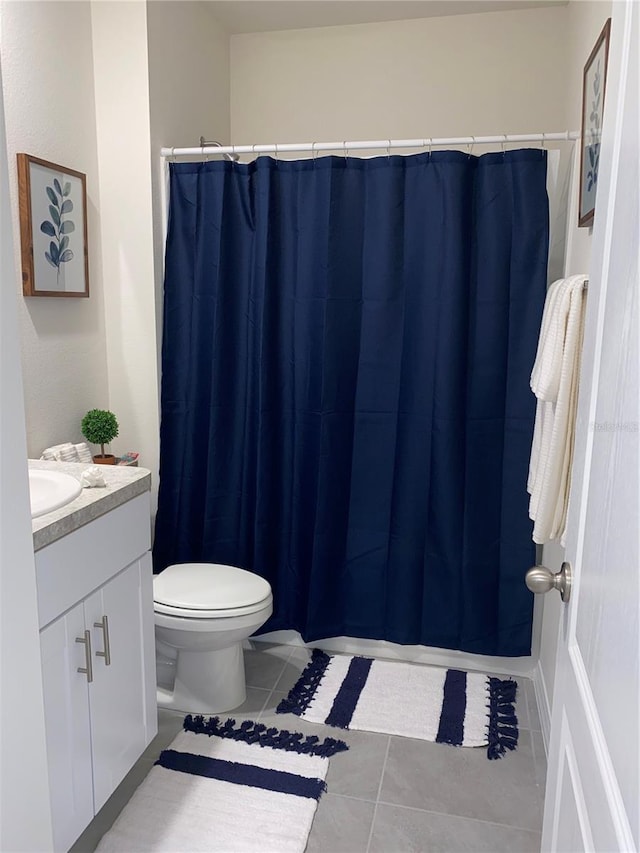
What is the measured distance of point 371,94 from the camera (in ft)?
9.66

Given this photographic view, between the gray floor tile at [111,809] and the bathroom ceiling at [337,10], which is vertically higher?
the bathroom ceiling at [337,10]

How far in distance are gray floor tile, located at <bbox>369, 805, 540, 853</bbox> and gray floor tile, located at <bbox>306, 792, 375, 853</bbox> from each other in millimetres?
29

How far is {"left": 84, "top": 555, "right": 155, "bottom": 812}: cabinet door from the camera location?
5.35 ft

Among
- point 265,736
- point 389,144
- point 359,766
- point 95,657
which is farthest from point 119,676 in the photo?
point 389,144

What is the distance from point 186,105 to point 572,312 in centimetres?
180

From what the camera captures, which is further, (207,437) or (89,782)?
(207,437)

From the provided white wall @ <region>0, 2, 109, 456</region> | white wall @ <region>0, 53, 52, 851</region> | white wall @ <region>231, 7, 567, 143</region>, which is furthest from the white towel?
white wall @ <region>0, 2, 109, 456</region>

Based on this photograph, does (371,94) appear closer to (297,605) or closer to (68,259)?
(68,259)

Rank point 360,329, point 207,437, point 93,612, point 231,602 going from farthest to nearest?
point 207,437 < point 360,329 < point 231,602 < point 93,612

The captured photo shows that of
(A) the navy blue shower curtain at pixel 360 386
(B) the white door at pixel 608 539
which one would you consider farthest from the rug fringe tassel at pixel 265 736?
(B) the white door at pixel 608 539

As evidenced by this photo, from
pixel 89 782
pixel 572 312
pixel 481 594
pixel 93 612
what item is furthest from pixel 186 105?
pixel 89 782

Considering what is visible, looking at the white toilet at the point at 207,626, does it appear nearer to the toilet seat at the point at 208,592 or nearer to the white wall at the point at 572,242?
the toilet seat at the point at 208,592

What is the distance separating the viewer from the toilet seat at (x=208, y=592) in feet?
6.95

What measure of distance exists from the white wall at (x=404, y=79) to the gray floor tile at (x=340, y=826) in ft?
8.31
